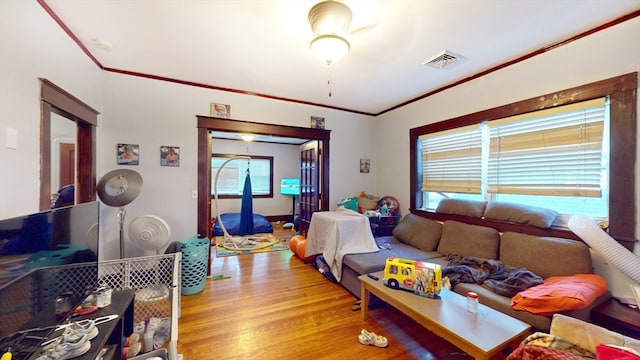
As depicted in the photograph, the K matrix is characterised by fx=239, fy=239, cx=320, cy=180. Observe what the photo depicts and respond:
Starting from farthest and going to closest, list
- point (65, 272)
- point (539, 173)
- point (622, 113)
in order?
point (539, 173) < point (622, 113) < point (65, 272)

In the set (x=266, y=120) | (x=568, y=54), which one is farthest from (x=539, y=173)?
(x=266, y=120)

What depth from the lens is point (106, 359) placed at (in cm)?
128

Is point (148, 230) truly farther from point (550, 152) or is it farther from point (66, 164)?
point (550, 152)

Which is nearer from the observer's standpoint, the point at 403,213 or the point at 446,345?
the point at 446,345

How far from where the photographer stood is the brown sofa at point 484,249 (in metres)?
1.90

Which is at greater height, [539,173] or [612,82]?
[612,82]

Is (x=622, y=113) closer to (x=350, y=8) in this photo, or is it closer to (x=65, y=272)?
(x=350, y=8)

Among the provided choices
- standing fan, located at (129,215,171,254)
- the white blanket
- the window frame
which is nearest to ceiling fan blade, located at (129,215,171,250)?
standing fan, located at (129,215,171,254)

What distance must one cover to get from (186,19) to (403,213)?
363 centimetres

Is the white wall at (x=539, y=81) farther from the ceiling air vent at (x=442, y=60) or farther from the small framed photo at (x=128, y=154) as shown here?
the small framed photo at (x=128, y=154)

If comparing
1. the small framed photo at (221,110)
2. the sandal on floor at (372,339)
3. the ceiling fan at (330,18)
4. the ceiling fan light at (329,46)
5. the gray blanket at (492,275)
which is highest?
the ceiling fan at (330,18)

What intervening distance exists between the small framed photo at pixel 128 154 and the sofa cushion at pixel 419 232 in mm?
3599

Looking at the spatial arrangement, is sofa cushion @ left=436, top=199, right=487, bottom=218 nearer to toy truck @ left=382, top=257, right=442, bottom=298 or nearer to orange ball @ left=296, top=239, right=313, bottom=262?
toy truck @ left=382, top=257, right=442, bottom=298

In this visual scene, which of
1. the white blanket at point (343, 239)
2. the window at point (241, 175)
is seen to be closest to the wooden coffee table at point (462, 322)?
the white blanket at point (343, 239)
